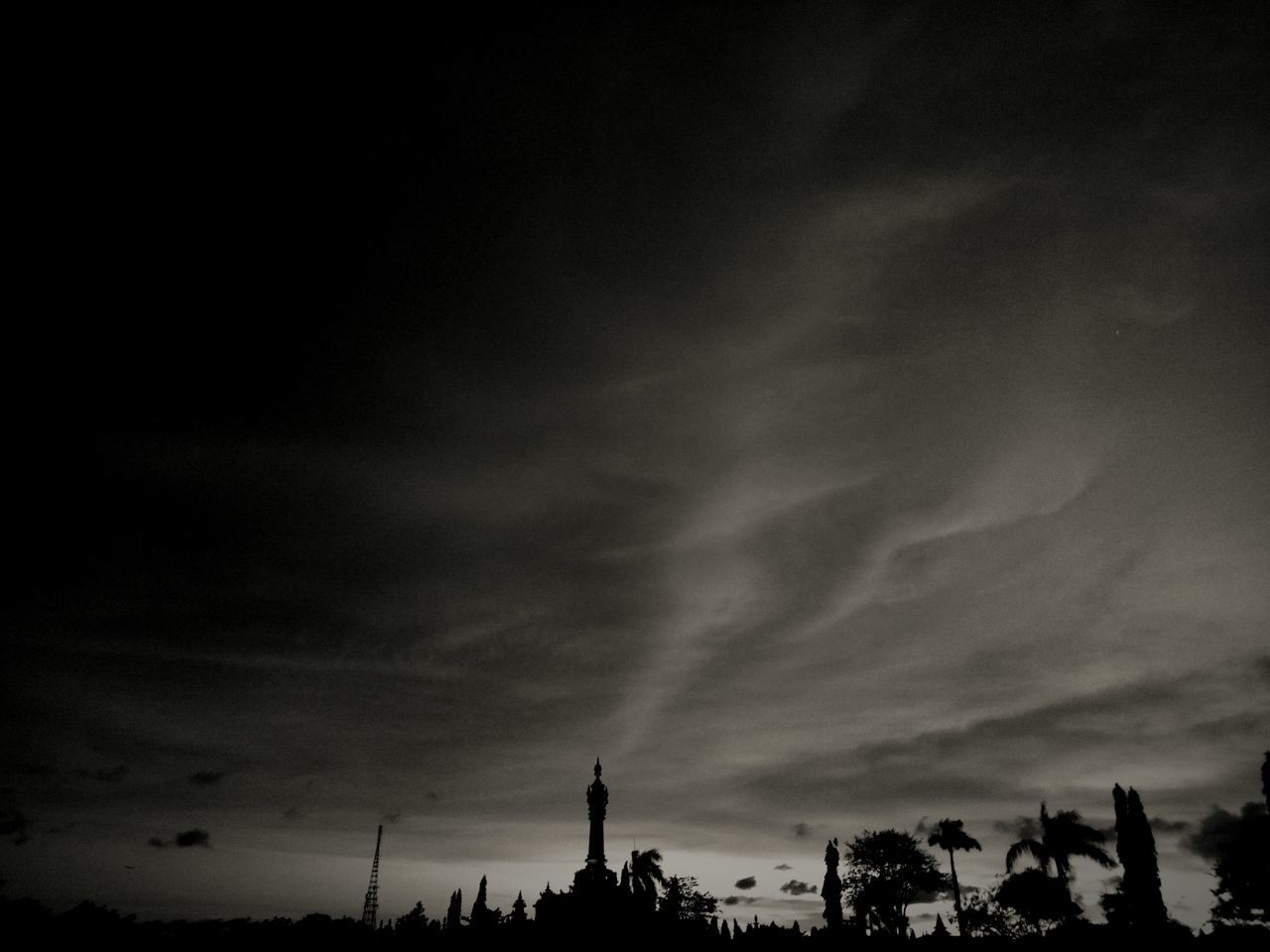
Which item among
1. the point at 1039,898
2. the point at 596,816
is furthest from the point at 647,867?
the point at 1039,898

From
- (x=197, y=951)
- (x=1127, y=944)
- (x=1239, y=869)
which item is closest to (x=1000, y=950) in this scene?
(x=1127, y=944)

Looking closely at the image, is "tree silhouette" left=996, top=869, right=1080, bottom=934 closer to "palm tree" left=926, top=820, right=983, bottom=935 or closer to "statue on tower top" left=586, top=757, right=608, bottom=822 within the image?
"palm tree" left=926, top=820, right=983, bottom=935

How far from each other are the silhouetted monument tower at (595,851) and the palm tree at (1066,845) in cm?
3458

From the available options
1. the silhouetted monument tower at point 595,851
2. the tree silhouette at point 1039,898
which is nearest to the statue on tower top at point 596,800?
the silhouetted monument tower at point 595,851

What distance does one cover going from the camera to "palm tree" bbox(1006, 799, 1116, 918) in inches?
2276

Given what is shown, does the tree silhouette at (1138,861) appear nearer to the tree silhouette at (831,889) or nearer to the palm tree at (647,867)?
the tree silhouette at (831,889)

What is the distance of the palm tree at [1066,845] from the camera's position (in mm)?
57812

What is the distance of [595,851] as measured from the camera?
193 feet

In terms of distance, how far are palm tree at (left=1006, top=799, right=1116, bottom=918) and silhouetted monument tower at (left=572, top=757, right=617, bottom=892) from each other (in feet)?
113

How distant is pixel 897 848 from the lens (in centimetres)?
7269

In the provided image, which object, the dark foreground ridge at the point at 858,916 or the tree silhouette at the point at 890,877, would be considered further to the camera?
the tree silhouette at the point at 890,877

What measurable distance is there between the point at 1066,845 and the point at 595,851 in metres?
37.3

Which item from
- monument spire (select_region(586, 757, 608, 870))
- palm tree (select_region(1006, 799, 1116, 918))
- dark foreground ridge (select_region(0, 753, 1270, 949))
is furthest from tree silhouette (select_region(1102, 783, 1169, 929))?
monument spire (select_region(586, 757, 608, 870))

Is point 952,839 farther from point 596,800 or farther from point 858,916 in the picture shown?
point 596,800
